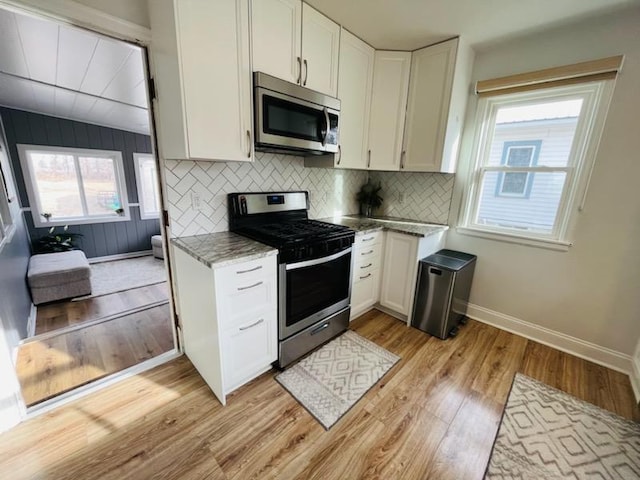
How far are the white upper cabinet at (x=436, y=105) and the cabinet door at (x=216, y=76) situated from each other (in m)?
1.57

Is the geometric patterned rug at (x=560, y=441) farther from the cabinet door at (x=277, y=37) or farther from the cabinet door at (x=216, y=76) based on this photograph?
the cabinet door at (x=277, y=37)

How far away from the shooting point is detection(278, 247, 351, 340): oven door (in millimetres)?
1774

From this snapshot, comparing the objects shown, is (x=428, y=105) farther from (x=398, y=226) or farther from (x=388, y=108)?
(x=398, y=226)

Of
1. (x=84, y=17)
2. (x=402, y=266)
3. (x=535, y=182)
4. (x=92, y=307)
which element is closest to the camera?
(x=84, y=17)

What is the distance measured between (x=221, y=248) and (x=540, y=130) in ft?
9.01

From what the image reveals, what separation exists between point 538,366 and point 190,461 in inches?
99.1

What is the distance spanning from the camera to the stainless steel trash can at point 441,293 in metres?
2.29

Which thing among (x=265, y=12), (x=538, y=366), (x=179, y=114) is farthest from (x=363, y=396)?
(x=265, y=12)

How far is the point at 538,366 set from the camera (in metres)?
2.08

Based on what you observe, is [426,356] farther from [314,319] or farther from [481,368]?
[314,319]

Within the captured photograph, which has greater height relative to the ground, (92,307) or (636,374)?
(636,374)

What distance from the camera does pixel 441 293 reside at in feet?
7.59

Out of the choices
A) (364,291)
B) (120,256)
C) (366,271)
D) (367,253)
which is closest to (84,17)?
(367,253)

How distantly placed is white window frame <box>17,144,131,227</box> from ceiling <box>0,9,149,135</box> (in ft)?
1.87
